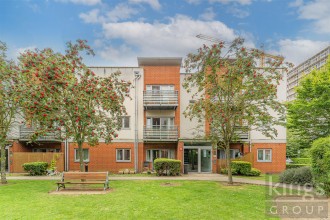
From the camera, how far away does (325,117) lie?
866 inches

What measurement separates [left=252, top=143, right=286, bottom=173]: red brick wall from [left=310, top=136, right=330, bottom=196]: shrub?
43.1 feet

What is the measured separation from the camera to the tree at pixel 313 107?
21391 millimetres

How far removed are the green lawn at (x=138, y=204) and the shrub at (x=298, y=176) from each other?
3.94 m

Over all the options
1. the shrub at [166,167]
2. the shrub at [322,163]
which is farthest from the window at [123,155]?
the shrub at [322,163]

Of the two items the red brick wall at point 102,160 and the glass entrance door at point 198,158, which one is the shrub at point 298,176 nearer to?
the glass entrance door at point 198,158

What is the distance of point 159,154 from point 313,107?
1472 centimetres

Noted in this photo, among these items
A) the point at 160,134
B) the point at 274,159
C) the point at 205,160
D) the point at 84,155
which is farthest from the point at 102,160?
the point at 274,159

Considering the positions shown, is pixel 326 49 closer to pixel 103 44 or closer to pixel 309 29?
pixel 309 29

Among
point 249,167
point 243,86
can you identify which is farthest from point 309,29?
point 249,167

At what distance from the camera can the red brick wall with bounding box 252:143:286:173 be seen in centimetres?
2327

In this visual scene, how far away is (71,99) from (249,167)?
49.5 ft

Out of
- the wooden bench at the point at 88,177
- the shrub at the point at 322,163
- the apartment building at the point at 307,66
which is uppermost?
the apartment building at the point at 307,66

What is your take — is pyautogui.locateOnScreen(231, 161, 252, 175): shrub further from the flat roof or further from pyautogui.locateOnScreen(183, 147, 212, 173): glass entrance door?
the flat roof

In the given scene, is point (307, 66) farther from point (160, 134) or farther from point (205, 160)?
point (160, 134)
